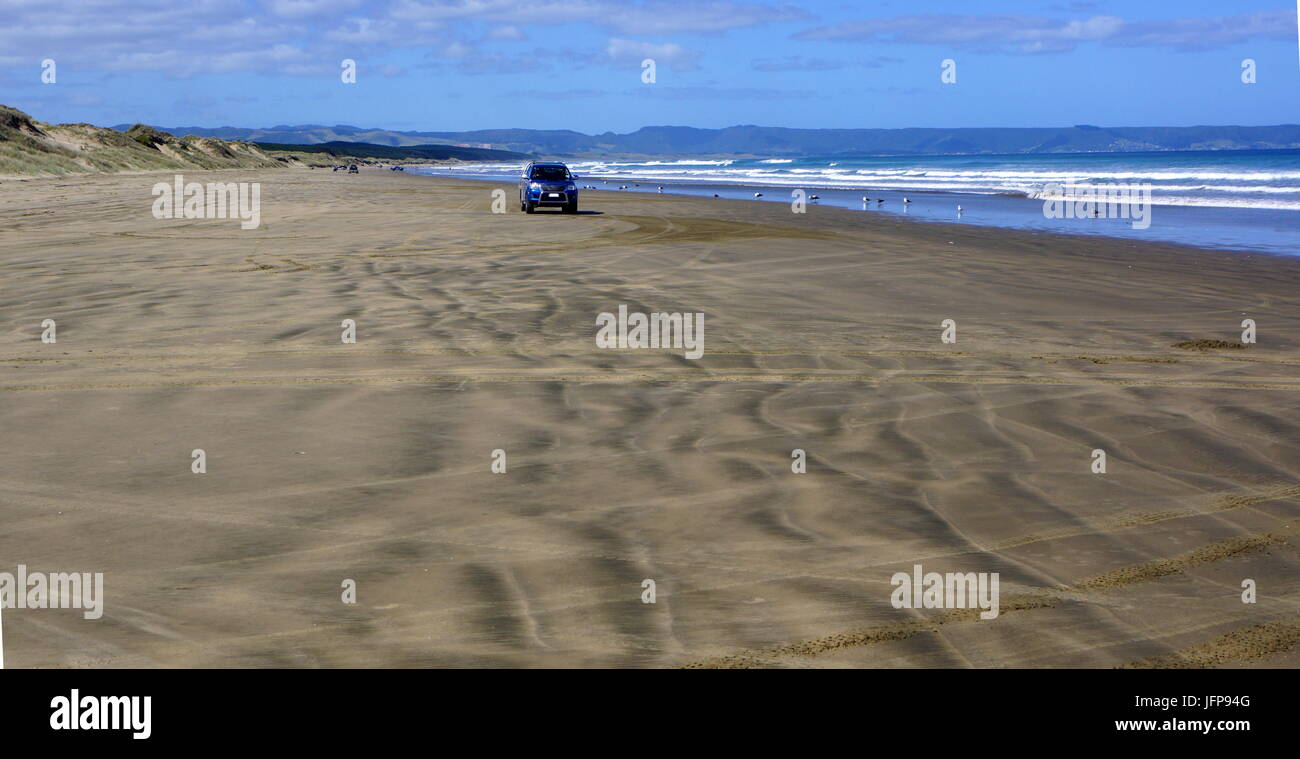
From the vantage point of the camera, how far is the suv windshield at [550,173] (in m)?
35.5

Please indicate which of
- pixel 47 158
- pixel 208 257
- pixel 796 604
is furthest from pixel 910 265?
pixel 47 158

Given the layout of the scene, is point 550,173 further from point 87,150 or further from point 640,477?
point 87,150

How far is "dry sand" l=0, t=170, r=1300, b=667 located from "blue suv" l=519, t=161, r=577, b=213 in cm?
1865

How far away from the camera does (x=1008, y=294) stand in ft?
54.1

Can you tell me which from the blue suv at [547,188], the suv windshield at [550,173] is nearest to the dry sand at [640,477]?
the blue suv at [547,188]

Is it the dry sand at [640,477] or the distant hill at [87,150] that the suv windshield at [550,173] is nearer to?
the dry sand at [640,477]

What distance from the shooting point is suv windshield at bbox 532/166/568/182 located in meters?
35.5

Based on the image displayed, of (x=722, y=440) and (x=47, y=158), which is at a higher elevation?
(x=47, y=158)

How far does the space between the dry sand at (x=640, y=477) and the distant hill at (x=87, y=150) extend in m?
60.0

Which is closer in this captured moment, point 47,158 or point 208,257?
point 208,257

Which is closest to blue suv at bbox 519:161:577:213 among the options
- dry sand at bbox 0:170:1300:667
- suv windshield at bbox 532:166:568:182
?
suv windshield at bbox 532:166:568:182
